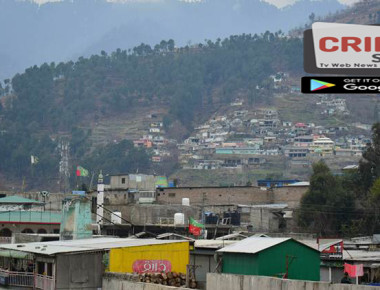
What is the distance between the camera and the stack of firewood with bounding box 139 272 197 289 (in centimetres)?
2295

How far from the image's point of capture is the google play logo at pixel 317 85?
36.5 feet

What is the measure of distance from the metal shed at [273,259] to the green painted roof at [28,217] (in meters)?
28.7

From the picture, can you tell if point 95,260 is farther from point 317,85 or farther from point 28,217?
point 28,217

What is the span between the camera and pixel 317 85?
11164 millimetres

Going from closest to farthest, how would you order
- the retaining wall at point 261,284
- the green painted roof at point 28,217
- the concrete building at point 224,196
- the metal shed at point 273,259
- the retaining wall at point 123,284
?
the retaining wall at point 261,284 → the metal shed at point 273,259 → the retaining wall at point 123,284 → the green painted roof at point 28,217 → the concrete building at point 224,196

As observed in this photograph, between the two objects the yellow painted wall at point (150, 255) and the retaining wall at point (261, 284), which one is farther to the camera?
the yellow painted wall at point (150, 255)

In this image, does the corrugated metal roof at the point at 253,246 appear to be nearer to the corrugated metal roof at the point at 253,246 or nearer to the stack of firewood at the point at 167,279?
the corrugated metal roof at the point at 253,246

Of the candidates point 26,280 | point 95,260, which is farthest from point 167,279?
point 26,280

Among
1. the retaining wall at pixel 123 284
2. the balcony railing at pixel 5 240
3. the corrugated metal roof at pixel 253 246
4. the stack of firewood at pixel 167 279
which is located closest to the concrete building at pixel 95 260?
the retaining wall at pixel 123 284

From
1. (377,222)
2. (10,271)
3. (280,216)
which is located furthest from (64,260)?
(377,222)

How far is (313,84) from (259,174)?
17718 centimetres

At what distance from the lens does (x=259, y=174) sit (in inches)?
7392

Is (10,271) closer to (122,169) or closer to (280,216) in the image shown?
(280,216)

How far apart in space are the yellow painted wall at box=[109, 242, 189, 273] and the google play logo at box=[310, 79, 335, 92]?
14.7m
